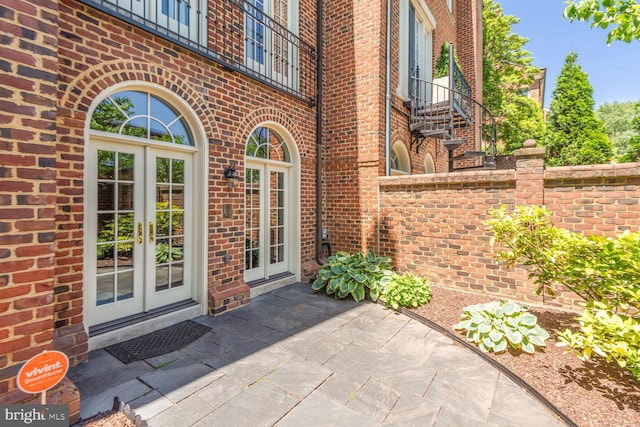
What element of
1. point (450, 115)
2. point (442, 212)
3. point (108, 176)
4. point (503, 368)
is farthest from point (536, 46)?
point (108, 176)

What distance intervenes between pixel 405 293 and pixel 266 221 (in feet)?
8.59

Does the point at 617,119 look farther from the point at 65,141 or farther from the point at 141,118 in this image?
the point at 65,141

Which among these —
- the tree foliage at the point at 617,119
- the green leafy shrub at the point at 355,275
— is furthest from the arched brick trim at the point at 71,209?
the tree foliage at the point at 617,119

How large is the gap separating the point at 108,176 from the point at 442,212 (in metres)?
4.86

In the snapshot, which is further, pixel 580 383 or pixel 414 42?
pixel 414 42

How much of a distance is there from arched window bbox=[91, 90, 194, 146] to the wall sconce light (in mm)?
578

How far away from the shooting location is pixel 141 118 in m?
3.59

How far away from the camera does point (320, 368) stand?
2943mm

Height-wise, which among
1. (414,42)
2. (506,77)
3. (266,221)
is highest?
(506,77)

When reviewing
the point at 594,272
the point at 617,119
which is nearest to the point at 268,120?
the point at 594,272

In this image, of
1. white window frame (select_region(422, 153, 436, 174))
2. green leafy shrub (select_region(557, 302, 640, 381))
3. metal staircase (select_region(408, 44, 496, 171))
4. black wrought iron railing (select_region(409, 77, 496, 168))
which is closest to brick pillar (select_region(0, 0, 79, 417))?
green leafy shrub (select_region(557, 302, 640, 381))

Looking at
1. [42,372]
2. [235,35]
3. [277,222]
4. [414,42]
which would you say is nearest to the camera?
[42,372]

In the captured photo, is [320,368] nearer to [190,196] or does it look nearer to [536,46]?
[190,196]

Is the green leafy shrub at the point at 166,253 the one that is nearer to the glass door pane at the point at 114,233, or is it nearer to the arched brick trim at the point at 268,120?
the glass door pane at the point at 114,233
